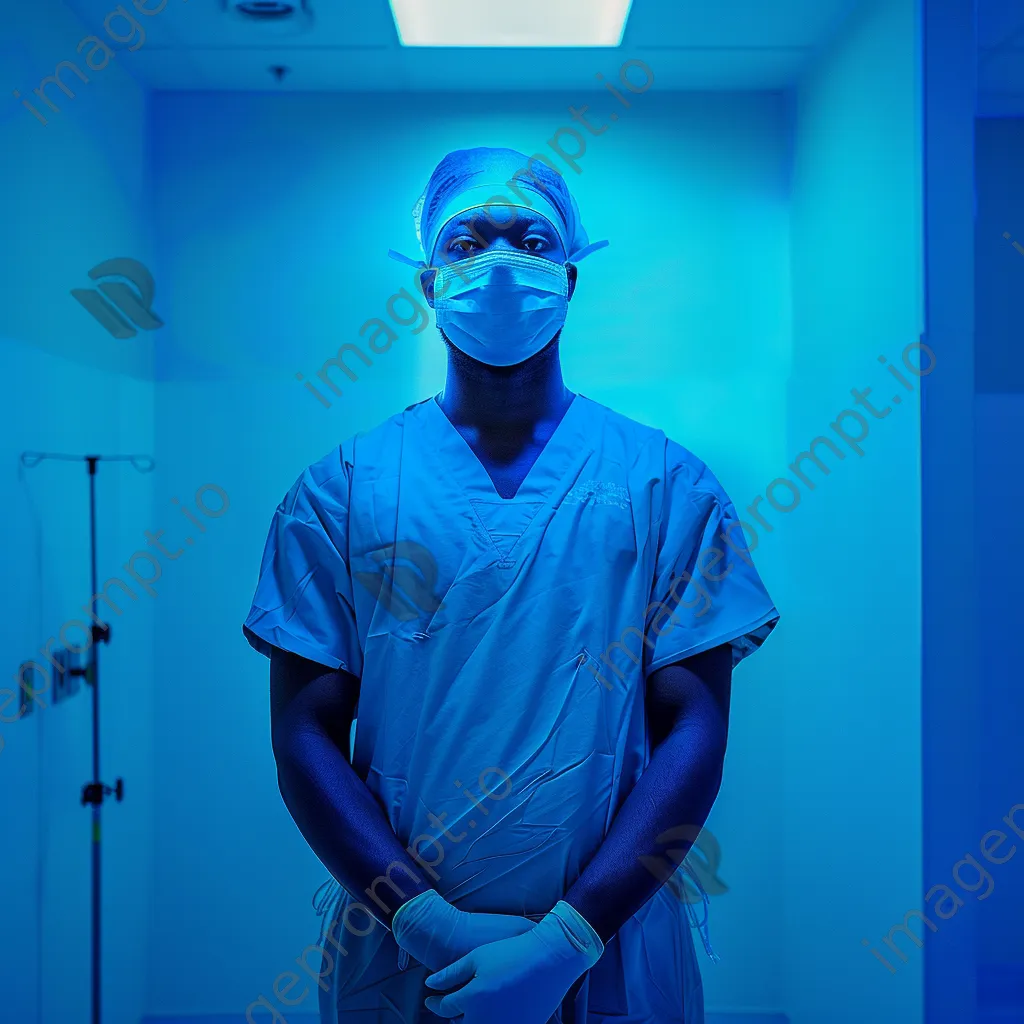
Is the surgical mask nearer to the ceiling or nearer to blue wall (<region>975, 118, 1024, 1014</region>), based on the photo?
the ceiling

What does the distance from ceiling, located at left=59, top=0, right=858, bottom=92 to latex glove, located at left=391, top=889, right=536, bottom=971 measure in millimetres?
1564

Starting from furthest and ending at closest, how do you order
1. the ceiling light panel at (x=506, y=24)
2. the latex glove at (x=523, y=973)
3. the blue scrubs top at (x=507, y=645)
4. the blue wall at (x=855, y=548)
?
the ceiling light panel at (x=506, y=24) → the blue wall at (x=855, y=548) → the blue scrubs top at (x=507, y=645) → the latex glove at (x=523, y=973)

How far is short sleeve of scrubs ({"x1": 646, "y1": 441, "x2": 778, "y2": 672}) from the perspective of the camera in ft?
4.42

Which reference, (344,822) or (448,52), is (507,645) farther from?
(448,52)

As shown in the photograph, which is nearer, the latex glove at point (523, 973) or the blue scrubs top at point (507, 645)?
the latex glove at point (523, 973)

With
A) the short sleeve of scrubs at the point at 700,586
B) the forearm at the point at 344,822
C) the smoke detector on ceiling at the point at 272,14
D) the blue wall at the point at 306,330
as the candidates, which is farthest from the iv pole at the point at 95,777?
the short sleeve of scrubs at the point at 700,586

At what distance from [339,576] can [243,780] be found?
A: 99 centimetres

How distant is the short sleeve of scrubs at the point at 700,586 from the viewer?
4.42 feet

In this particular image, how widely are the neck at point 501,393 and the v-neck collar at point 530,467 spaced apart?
36 millimetres

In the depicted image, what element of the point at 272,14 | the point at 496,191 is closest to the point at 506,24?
the point at 272,14

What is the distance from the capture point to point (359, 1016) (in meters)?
1.36

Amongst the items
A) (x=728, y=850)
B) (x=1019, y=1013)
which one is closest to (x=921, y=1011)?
(x=1019, y=1013)

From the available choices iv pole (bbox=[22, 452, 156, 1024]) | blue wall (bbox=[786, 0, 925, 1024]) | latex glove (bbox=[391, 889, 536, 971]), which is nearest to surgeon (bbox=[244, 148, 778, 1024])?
latex glove (bbox=[391, 889, 536, 971])

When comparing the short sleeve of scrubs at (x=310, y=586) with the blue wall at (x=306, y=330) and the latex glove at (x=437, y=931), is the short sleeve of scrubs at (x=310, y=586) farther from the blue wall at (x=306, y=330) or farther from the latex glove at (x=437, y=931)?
the blue wall at (x=306, y=330)
